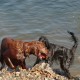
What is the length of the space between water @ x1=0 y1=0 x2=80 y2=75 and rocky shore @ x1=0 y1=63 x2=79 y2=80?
130 centimetres

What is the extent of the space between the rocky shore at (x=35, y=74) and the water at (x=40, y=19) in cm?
130

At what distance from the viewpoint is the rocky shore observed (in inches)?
224

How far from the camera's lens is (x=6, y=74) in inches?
229

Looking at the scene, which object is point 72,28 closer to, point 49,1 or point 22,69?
point 49,1

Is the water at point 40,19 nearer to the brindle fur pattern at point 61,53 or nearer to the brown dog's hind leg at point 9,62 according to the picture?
the brindle fur pattern at point 61,53

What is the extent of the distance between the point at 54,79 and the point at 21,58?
0.79 m

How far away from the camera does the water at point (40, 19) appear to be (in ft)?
28.5

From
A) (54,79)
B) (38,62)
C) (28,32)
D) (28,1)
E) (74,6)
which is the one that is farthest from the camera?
(28,1)

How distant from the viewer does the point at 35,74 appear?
583 centimetres

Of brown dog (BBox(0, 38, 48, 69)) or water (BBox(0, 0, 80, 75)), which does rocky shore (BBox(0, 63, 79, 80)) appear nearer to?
brown dog (BBox(0, 38, 48, 69))

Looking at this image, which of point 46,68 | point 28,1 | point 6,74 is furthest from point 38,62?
point 28,1

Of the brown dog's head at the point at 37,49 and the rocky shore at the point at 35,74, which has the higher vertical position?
the brown dog's head at the point at 37,49

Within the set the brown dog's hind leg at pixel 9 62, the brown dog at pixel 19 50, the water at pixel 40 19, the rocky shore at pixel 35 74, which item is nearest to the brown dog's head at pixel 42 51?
the brown dog at pixel 19 50

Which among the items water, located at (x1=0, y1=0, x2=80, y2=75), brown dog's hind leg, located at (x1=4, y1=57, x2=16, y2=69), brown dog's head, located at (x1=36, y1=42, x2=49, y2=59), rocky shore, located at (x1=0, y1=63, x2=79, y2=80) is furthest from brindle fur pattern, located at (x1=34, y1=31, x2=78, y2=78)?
water, located at (x1=0, y1=0, x2=80, y2=75)
